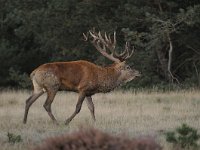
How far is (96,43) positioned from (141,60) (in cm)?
1173

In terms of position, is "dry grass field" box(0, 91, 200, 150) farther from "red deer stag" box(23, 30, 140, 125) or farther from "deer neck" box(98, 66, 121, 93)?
"deer neck" box(98, 66, 121, 93)


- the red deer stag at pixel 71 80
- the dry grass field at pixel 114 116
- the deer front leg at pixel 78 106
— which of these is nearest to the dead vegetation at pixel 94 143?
the dry grass field at pixel 114 116

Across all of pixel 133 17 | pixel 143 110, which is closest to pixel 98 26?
Answer: pixel 133 17

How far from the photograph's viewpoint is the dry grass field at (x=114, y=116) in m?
11.6

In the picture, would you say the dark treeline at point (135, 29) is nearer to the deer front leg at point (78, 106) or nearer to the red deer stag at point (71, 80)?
the red deer stag at point (71, 80)

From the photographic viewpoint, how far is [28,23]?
30891 mm

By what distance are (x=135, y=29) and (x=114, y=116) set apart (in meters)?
14.9

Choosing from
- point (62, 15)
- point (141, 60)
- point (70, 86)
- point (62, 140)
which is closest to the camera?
point (62, 140)

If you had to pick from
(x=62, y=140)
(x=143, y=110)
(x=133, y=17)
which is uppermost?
(x=133, y=17)

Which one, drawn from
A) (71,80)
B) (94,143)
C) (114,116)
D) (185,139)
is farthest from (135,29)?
(94,143)

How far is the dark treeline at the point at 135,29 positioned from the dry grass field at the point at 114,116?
4.80 m

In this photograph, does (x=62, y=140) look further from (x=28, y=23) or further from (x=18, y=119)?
(x=28, y=23)

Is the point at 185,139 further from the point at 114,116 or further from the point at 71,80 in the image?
the point at 114,116

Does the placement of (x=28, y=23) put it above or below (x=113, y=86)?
above
